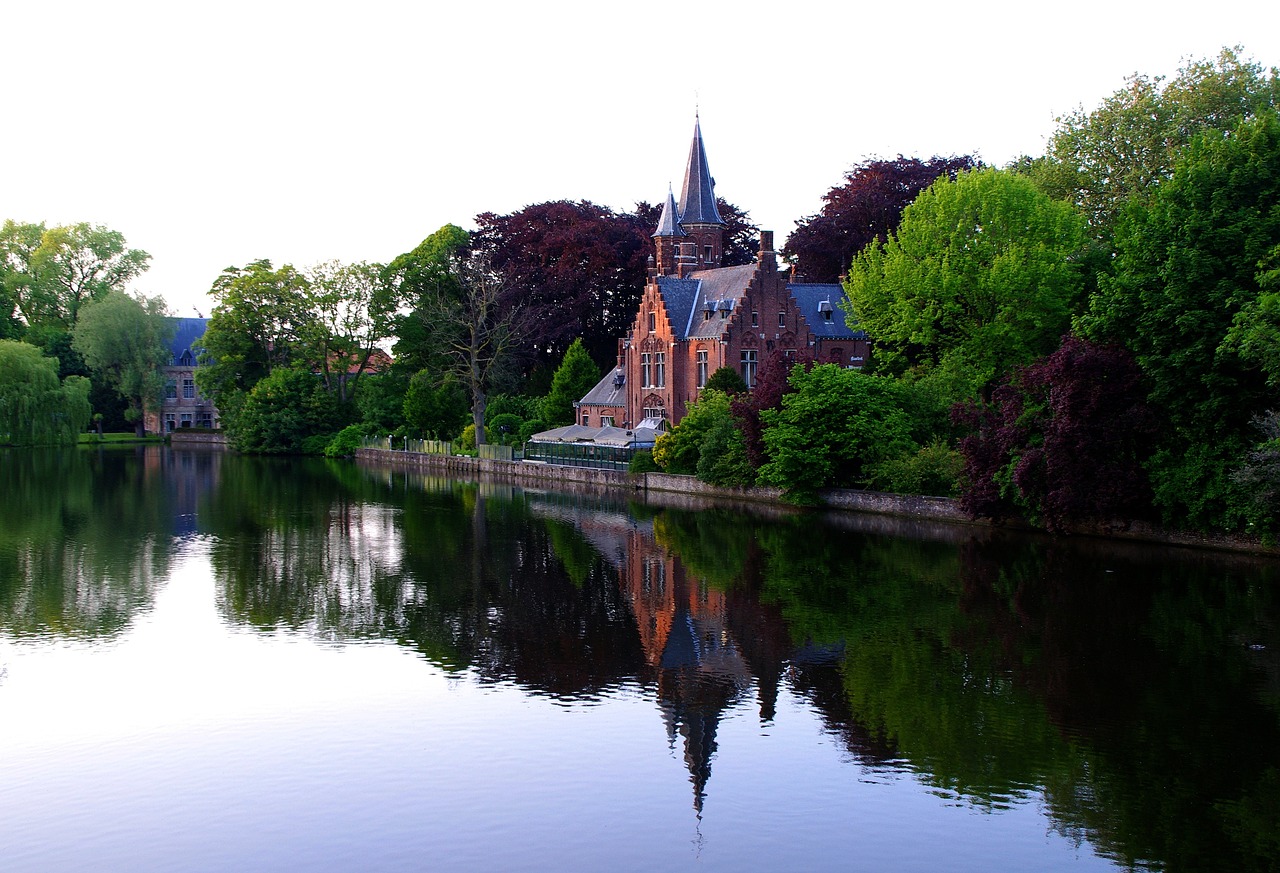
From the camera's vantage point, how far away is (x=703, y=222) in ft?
202

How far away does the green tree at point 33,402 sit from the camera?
69.2 m

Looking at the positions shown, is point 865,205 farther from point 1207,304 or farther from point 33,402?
point 33,402

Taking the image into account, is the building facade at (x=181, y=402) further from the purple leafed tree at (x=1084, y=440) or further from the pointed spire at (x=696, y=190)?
the purple leafed tree at (x=1084, y=440)

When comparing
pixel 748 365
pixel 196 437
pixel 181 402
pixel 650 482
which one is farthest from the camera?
pixel 181 402

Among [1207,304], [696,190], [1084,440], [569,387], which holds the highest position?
[696,190]

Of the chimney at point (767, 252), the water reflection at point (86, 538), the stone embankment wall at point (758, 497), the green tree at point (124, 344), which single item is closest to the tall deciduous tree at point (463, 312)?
the stone embankment wall at point (758, 497)

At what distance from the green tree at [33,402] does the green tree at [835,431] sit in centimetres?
4907

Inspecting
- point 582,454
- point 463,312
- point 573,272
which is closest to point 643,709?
point 582,454

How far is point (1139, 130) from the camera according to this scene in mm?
44031

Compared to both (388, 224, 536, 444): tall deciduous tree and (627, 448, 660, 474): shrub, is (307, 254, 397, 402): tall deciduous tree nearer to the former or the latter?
(388, 224, 536, 444): tall deciduous tree

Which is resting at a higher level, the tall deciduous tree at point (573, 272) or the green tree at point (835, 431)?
the tall deciduous tree at point (573, 272)

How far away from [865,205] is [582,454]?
18.8 m

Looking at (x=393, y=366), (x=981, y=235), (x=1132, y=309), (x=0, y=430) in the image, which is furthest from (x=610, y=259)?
(x=1132, y=309)

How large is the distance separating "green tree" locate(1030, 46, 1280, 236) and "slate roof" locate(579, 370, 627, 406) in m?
22.9
